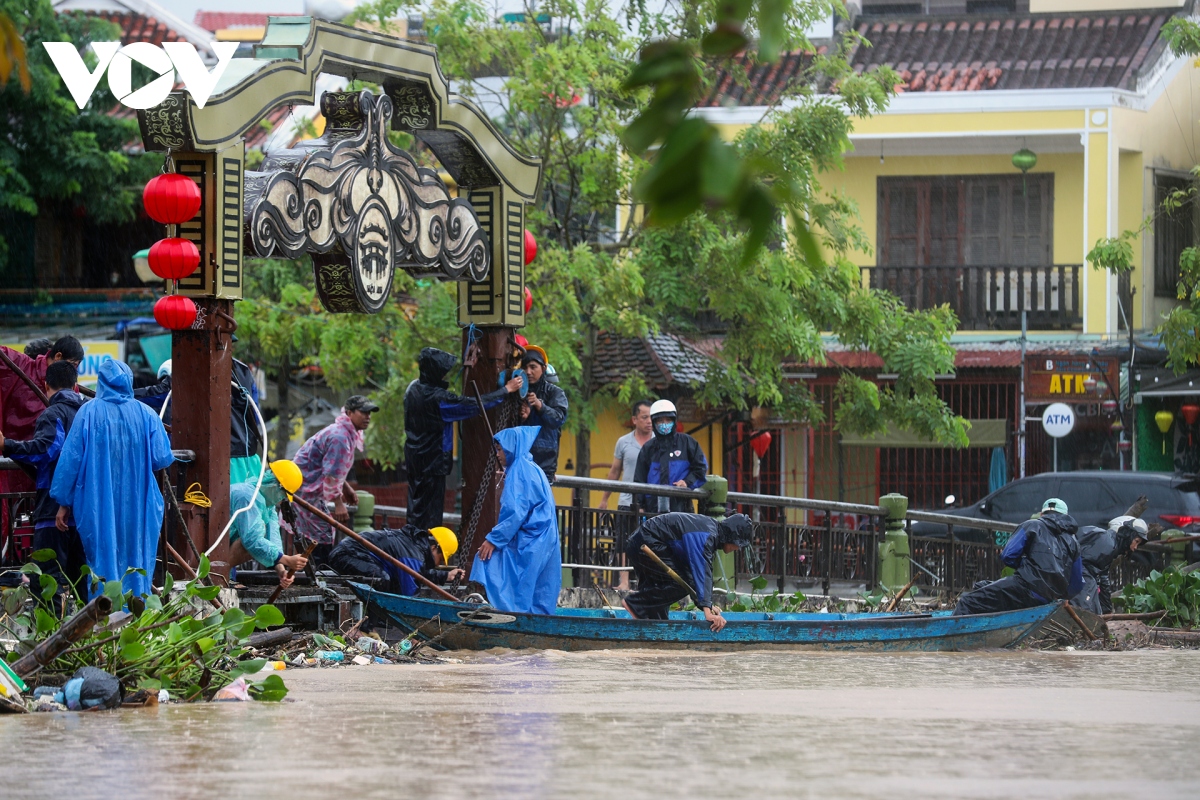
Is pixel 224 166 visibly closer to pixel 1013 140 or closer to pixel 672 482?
pixel 672 482

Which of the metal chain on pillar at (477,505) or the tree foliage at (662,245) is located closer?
the metal chain on pillar at (477,505)

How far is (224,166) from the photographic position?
10141 millimetres

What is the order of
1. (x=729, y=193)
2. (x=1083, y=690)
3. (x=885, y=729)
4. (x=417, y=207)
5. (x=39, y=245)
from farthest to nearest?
(x=39, y=245) < (x=417, y=207) < (x=1083, y=690) < (x=885, y=729) < (x=729, y=193)

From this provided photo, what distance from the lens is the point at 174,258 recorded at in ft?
32.4

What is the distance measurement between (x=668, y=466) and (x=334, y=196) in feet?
15.6

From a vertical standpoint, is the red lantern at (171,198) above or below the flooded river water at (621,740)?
above

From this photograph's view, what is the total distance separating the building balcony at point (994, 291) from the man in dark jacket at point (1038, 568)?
35.8 ft

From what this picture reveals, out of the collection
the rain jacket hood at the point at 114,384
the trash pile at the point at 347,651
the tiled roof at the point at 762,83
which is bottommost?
the trash pile at the point at 347,651

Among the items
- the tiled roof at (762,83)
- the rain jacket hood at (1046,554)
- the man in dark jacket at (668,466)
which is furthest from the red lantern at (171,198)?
the tiled roof at (762,83)

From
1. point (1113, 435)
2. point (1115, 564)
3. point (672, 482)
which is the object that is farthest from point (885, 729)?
point (1113, 435)

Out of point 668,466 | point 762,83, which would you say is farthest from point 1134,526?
point 762,83

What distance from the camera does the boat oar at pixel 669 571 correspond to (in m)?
11.8

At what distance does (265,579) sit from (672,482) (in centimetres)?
469

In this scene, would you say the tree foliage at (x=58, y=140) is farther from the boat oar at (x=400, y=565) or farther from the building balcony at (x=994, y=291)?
the boat oar at (x=400, y=565)
